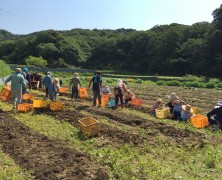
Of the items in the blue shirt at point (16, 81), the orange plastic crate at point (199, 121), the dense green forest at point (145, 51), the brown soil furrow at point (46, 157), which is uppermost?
the dense green forest at point (145, 51)

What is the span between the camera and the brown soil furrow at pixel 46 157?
7.14 m

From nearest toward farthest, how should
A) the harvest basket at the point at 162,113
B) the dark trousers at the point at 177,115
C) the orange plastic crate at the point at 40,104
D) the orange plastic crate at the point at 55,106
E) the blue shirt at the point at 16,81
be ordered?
the dark trousers at the point at 177,115 < the harvest basket at the point at 162,113 < the blue shirt at the point at 16,81 < the orange plastic crate at the point at 55,106 < the orange plastic crate at the point at 40,104

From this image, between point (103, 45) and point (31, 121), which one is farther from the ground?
point (103, 45)

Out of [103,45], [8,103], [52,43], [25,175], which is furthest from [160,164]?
[52,43]

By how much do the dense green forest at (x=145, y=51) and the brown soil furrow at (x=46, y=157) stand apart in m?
52.1

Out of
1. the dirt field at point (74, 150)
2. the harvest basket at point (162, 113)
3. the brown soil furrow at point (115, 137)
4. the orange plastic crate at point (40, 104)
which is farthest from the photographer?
the orange plastic crate at point (40, 104)

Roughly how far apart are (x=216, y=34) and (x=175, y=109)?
2030 inches

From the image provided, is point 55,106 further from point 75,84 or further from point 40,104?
point 75,84

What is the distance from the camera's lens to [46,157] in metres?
8.21

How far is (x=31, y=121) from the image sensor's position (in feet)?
41.4

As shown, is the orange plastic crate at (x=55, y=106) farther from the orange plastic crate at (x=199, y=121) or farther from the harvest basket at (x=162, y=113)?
the orange plastic crate at (x=199, y=121)

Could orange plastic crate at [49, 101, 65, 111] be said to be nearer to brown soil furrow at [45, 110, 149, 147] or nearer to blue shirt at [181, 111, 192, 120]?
brown soil furrow at [45, 110, 149, 147]

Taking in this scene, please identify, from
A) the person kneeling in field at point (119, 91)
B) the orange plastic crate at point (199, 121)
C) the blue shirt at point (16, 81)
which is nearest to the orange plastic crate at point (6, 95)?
the blue shirt at point (16, 81)

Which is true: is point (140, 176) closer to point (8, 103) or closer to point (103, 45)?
point (8, 103)
